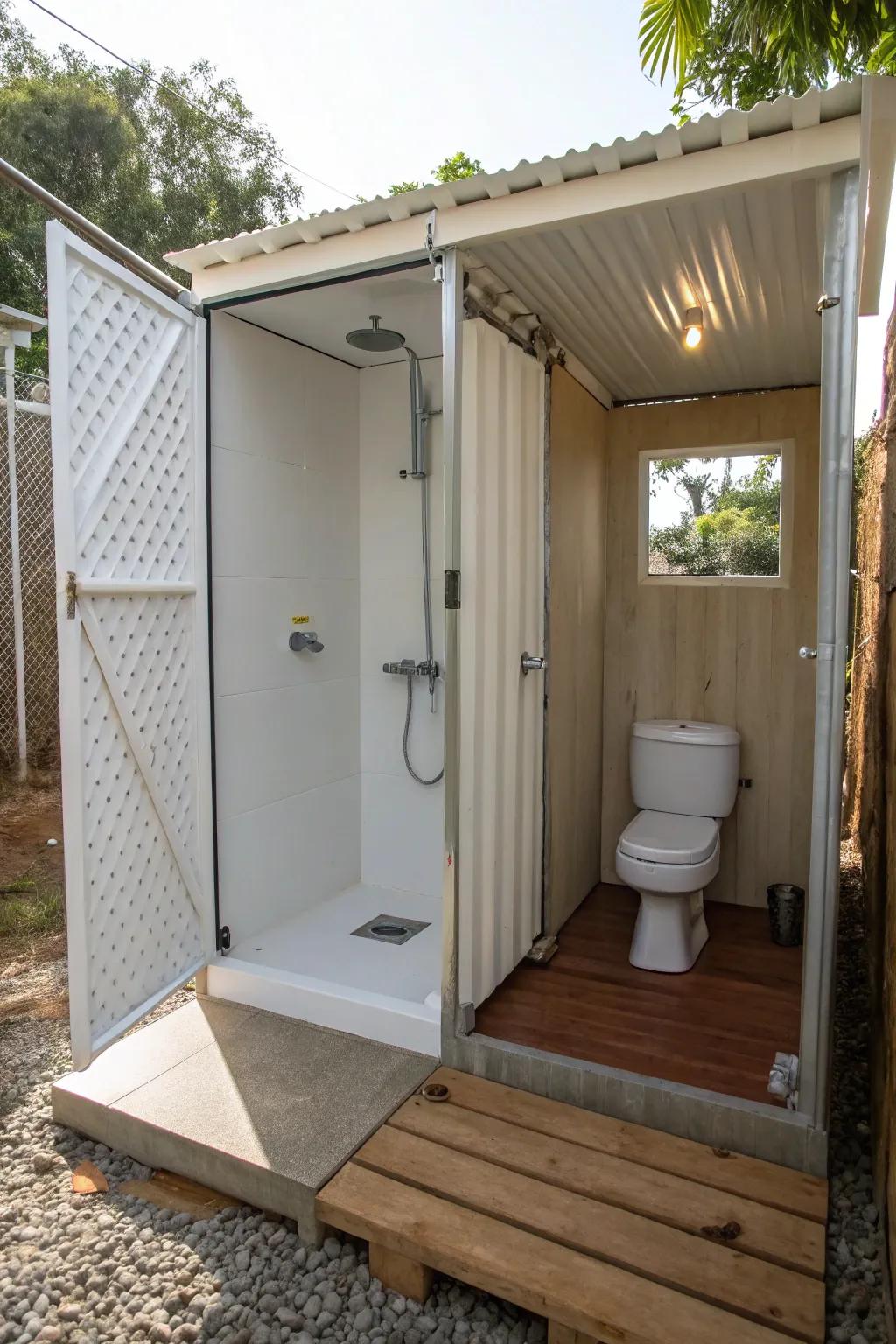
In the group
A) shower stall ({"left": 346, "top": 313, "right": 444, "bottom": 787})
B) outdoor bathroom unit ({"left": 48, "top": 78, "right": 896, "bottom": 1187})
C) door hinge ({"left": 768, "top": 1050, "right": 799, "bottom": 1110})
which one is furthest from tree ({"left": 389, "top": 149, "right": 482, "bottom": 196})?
door hinge ({"left": 768, "top": 1050, "right": 799, "bottom": 1110})

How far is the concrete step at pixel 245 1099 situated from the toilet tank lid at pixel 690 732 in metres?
1.62

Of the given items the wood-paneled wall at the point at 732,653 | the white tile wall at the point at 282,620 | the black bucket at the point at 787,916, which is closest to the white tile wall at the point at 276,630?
the white tile wall at the point at 282,620

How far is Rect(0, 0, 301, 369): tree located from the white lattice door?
320 inches

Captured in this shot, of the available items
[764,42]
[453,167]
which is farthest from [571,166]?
[453,167]

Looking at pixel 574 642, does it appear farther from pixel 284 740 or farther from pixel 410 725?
pixel 284 740

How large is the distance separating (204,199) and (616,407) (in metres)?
9.70

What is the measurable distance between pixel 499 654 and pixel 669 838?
1.01 metres

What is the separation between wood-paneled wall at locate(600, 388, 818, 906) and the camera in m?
3.42

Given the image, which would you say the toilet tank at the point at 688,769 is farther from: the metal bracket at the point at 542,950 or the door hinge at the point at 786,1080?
the door hinge at the point at 786,1080

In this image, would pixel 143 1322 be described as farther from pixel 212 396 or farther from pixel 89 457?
pixel 212 396

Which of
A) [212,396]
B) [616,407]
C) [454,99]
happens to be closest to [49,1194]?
[212,396]

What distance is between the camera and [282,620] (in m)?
3.11

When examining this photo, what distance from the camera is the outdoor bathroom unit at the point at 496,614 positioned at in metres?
2.02

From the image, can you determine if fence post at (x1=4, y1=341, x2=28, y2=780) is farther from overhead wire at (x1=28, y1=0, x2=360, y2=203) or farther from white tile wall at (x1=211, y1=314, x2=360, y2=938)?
overhead wire at (x1=28, y1=0, x2=360, y2=203)
